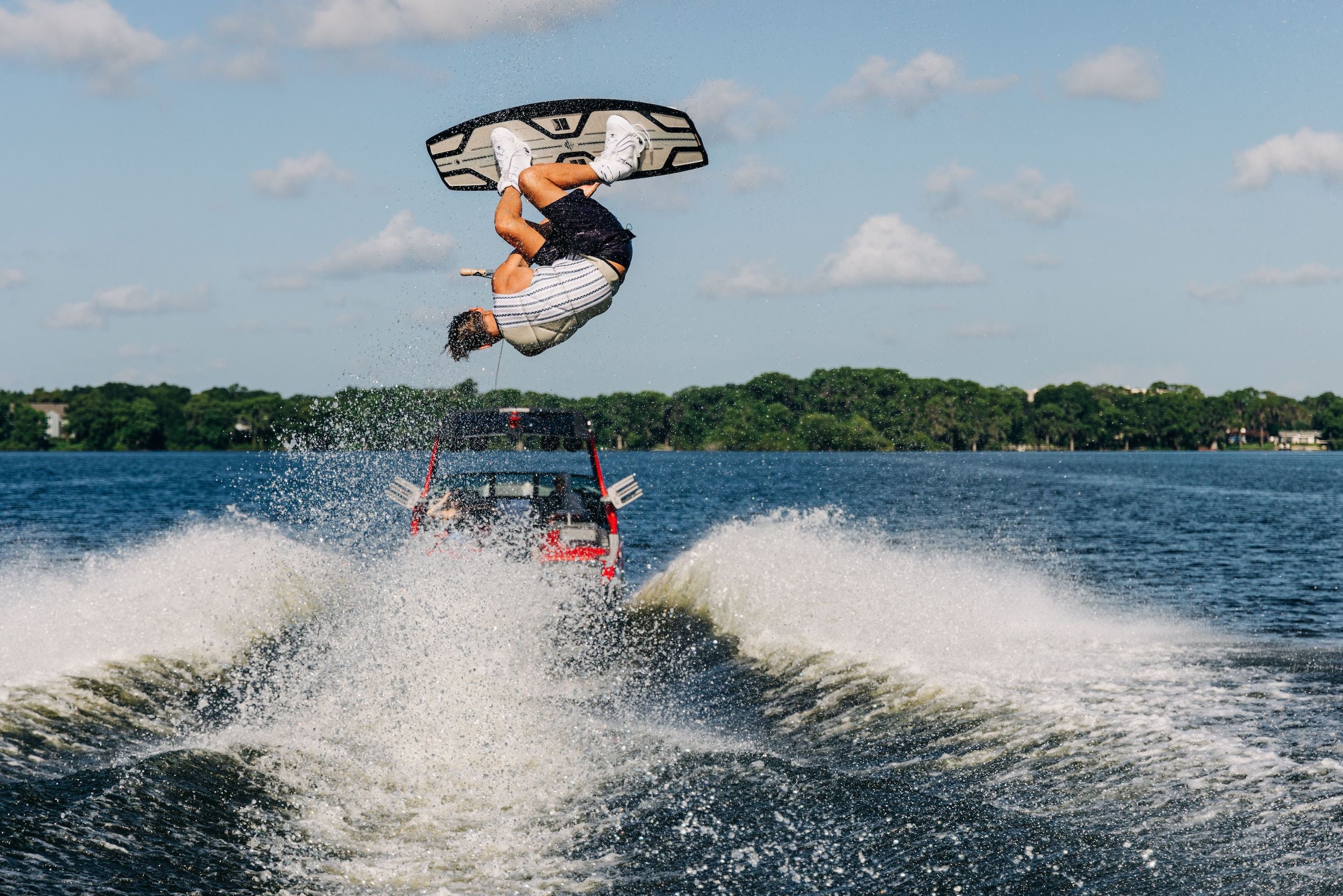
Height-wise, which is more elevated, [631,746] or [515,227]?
Answer: [515,227]

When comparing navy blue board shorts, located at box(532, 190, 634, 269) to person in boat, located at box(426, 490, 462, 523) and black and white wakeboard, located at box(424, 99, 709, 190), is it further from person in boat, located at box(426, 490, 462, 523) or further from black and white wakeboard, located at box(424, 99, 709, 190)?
person in boat, located at box(426, 490, 462, 523)

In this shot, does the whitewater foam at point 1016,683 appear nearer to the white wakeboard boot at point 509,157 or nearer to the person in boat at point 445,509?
the person in boat at point 445,509

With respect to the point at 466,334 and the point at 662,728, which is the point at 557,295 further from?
the point at 662,728

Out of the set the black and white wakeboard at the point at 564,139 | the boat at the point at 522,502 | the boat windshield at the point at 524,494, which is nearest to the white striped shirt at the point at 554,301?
the black and white wakeboard at the point at 564,139

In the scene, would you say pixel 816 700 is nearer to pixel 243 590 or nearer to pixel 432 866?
pixel 432 866

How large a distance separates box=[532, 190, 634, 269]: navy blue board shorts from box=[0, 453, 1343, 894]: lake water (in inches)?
118

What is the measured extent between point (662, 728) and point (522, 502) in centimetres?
574

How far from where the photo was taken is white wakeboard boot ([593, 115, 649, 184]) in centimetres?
570

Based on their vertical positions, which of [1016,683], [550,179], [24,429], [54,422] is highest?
[550,179]

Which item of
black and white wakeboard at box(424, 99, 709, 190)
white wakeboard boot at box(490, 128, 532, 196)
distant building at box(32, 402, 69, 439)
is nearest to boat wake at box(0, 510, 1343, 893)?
white wakeboard boot at box(490, 128, 532, 196)

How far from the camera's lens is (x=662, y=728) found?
8312mm

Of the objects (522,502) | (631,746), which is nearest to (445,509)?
(522,502)

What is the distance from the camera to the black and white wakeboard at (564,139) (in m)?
5.63

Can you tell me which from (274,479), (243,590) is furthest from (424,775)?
(274,479)
